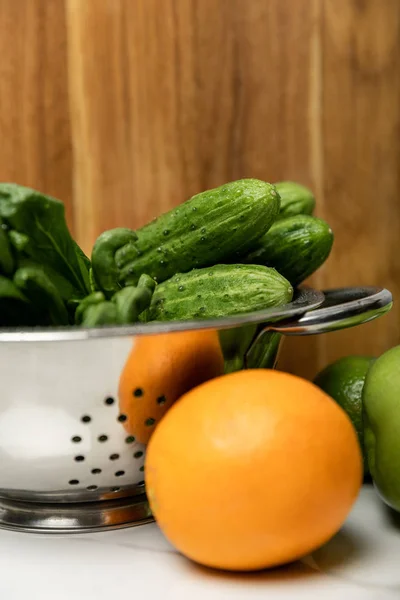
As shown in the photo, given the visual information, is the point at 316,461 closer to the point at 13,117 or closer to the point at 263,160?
the point at 263,160

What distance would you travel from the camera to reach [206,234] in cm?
75

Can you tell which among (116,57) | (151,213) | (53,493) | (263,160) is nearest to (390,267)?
(263,160)

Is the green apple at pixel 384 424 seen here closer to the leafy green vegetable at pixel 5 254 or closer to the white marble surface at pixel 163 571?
the white marble surface at pixel 163 571

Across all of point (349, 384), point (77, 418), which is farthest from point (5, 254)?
point (349, 384)

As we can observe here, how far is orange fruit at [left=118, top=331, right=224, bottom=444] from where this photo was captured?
0.58 meters

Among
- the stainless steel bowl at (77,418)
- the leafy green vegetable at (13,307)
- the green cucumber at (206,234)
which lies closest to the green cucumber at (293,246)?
the green cucumber at (206,234)

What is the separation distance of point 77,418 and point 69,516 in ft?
0.36

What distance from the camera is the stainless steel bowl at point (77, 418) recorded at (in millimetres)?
565

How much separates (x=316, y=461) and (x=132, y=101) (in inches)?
24.4

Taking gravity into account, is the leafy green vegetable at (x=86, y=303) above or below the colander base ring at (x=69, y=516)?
above

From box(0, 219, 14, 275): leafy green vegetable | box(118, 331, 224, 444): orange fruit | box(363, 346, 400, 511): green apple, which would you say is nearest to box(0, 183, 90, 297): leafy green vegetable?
box(0, 219, 14, 275): leafy green vegetable

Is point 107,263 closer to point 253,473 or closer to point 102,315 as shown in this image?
point 102,315

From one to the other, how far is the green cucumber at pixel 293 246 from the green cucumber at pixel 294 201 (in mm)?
39

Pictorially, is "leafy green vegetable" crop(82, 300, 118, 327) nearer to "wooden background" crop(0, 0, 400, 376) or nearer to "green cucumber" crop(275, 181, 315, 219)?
"green cucumber" crop(275, 181, 315, 219)
